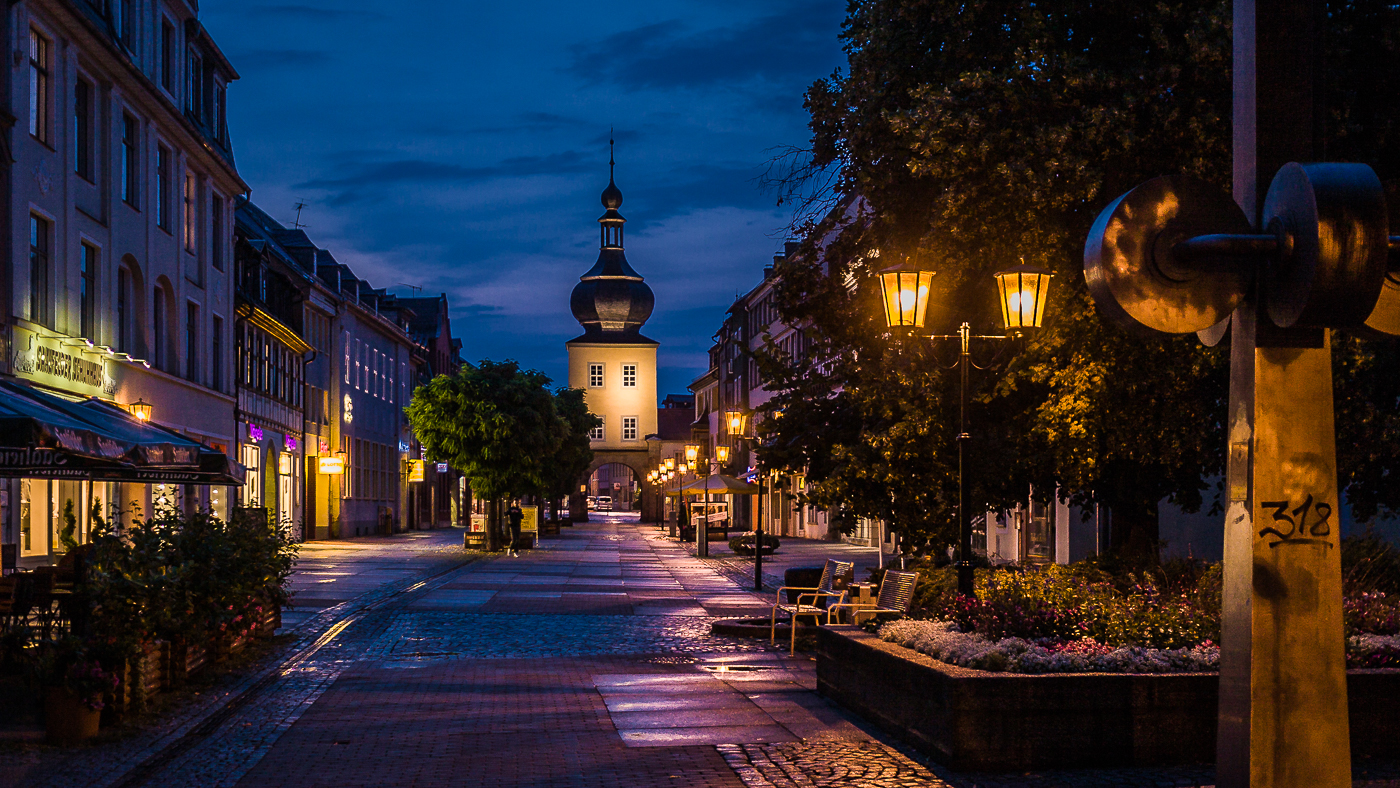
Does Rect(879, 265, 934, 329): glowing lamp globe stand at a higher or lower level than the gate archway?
higher

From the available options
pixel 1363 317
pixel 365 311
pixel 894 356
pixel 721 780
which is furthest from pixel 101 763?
pixel 365 311

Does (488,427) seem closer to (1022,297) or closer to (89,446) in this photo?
(89,446)

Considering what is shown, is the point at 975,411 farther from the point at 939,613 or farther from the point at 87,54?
the point at 87,54

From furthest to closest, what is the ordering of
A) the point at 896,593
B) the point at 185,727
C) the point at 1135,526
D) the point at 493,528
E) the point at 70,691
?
the point at 493,528 < the point at 1135,526 < the point at 896,593 < the point at 185,727 < the point at 70,691

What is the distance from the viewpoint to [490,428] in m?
47.8

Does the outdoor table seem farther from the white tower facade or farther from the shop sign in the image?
the white tower facade

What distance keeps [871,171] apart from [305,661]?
7585mm

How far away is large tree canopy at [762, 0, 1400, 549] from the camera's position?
44.5 feet

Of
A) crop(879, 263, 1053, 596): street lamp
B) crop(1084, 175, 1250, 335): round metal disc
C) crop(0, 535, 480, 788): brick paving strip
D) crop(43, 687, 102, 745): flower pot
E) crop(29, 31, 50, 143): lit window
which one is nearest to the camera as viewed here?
crop(1084, 175, 1250, 335): round metal disc

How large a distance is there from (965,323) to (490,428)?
36.7 metres

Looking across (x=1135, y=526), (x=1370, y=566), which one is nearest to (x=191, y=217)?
(x=1135, y=526)

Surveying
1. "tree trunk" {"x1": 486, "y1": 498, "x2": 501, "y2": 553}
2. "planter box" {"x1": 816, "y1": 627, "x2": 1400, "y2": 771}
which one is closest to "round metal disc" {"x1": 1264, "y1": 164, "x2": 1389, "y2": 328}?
"planter box" {"x1": 816, "y1": 627, "x2": 1400, "y2": 771}

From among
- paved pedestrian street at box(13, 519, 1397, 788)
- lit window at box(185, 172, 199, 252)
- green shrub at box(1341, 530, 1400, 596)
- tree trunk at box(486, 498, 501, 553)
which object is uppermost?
lit window at box(185, 172, 199, 252)

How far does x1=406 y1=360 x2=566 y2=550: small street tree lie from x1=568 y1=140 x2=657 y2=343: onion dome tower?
217ft
